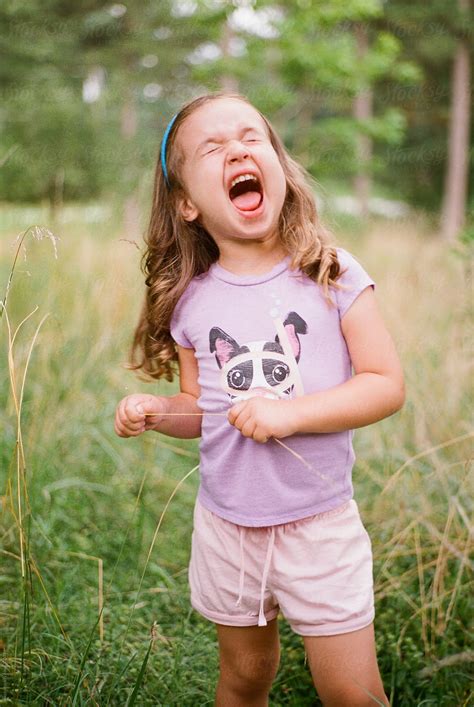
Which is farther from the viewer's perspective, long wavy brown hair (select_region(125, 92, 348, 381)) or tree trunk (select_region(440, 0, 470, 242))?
tree trunk (select_region(440, 0, 470, 242))

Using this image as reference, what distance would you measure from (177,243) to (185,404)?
1.26 ft

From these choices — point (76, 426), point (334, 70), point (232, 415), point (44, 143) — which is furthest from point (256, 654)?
point (44, 143)

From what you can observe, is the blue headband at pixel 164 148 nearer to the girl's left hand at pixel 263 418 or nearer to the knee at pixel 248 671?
the girl's left hand at pixel 263 418

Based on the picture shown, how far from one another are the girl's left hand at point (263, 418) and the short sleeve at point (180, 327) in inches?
13.2

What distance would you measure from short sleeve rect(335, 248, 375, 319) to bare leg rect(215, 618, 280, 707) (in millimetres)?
710

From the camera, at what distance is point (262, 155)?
5.17ft

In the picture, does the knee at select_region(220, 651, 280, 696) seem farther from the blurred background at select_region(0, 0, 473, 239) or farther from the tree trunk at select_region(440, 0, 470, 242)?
the tree trunk at select_region(440, 0, 470, 242)

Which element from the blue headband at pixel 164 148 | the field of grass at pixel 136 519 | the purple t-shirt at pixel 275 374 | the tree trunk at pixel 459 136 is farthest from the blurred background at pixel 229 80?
the purple t-shirt at pixel 275 374

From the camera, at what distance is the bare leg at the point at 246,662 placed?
165cm

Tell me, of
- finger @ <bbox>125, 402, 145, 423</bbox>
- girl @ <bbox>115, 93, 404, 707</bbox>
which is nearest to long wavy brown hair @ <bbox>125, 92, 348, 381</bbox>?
girl @ <bbox>115, 93, 404, 707</bbox>

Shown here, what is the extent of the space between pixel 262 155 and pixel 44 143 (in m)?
13.9

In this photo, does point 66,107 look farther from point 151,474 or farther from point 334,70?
point 151,474

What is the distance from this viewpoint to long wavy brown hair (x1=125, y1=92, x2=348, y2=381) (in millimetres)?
1649

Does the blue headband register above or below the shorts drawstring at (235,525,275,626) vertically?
above
